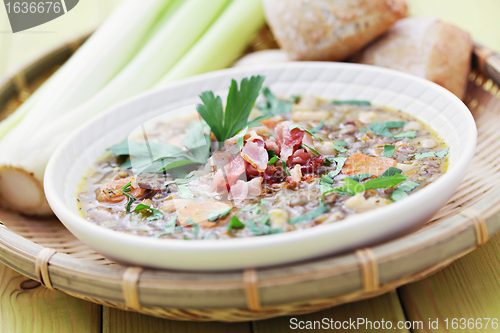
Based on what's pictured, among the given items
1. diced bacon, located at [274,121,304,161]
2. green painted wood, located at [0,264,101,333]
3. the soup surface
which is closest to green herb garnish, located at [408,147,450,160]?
the soup surface

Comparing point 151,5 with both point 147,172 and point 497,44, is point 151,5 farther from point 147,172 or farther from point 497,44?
point 497,44

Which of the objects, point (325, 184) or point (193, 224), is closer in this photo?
point (193, 224)

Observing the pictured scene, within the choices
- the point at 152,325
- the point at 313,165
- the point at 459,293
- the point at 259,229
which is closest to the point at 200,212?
the point at 259,229

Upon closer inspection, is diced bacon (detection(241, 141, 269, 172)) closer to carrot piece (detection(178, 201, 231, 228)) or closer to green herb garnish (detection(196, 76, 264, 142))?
carrot piece (detection(178, 201, 231, 228))

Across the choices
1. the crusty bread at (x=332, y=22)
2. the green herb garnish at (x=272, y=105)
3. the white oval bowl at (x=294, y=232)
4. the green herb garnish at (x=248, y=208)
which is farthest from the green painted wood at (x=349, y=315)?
the crusty bread at (x=332, y=22)

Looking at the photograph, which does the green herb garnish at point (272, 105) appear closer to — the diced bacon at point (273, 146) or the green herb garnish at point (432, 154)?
the diced bacon at point (273, 146)

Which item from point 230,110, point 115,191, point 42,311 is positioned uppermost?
point 230,110

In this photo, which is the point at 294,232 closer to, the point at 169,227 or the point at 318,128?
the point at 169,227
